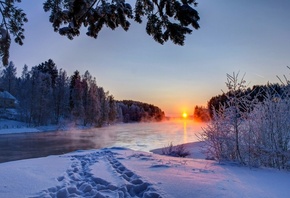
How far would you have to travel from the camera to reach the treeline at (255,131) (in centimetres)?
868

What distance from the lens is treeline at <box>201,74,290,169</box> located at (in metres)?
8.68

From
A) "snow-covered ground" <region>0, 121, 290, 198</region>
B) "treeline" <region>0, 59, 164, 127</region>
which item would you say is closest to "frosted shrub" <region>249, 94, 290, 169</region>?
"snow-covered ground" <region>0, 121, 290, 198</region>

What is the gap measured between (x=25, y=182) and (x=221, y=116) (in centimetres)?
691

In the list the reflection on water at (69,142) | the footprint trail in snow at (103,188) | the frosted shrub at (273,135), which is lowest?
the reflection on water at (69,142)

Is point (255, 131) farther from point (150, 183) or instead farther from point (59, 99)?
point (59, 99)

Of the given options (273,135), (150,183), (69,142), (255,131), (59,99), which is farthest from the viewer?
(59,99)

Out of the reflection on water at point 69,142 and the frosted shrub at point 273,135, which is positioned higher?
the frosted shrub at point 273,135

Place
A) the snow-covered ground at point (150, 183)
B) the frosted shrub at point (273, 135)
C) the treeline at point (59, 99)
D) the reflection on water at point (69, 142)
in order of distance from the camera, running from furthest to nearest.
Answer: the treeline at point (59, 99), the reflection on water at point (69, 142), the frosted shrub at point (273, 135), the snow-covered ground at point (150, 183)

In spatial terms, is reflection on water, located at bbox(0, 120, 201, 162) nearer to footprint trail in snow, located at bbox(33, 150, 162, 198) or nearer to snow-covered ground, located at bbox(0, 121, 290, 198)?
snow-covered ground, located at bbox(0, 121, 290, 198)

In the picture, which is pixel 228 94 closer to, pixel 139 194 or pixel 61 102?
pixel 139 194

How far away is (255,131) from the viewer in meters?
9.30

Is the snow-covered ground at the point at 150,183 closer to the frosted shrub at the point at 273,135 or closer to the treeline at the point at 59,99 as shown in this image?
the frosted shrub at the point at 273,135

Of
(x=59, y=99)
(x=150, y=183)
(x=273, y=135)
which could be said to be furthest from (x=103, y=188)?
(x=59, y=99)

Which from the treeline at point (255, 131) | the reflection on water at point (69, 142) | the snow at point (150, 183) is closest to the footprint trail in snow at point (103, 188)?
the snow at point (150, 183)
